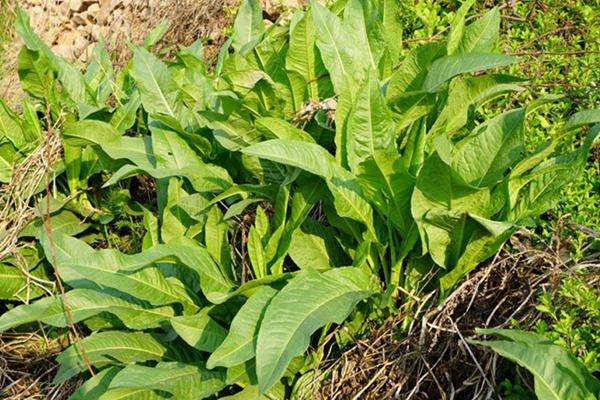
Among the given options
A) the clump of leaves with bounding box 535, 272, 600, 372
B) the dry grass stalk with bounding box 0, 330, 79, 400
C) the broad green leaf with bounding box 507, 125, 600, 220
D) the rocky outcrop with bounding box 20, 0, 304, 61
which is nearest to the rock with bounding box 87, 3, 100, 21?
the rocky outcrop with bounding box 20, 0, 304, 61

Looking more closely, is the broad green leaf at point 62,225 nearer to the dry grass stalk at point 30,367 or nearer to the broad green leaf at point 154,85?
the dry grass stalk at point 30,367

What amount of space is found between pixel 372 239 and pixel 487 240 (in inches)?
13.4

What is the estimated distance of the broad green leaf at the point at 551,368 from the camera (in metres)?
1.72

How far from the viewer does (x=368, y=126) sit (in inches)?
84.7

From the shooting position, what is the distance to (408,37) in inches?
127

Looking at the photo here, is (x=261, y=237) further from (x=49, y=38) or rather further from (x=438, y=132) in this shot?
(x=49, y=38)

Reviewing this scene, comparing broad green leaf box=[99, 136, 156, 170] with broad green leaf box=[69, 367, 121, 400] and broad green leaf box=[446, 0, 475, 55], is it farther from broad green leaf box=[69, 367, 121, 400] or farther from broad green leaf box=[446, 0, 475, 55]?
broad green leaf box=[446, 0, 475, 55]

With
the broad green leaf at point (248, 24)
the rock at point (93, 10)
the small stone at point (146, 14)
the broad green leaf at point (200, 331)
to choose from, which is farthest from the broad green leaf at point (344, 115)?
the rock at point (93, 10)

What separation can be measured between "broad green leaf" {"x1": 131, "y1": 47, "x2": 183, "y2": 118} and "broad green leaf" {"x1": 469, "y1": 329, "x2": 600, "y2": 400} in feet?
5.12

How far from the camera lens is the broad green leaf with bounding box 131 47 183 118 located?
2785 mm

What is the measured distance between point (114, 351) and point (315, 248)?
2.35 ft

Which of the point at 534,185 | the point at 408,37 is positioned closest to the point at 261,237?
the point at 534,185

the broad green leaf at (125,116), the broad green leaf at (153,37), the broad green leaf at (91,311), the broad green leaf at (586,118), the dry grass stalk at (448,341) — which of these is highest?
the broad green leaf at (153,37)

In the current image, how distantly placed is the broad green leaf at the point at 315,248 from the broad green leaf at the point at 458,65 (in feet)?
1.86
